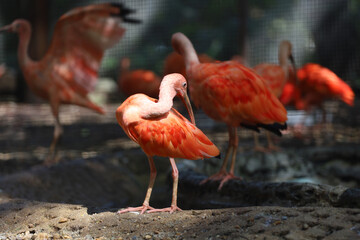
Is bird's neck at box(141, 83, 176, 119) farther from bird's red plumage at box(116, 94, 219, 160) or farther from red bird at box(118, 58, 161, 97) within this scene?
red bird at box(118, 58, 161, 97)

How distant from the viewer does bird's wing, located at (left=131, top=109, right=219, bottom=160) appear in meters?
2.48

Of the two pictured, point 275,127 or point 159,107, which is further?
point 275,127

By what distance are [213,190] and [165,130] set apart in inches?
32.6

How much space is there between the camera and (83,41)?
4832 mm

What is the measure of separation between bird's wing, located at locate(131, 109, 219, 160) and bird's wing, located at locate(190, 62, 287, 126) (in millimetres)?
723

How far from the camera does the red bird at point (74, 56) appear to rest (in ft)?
15.1

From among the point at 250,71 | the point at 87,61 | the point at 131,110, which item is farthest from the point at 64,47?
the point at 131,110

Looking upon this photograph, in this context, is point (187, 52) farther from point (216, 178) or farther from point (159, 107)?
point (159, 107)

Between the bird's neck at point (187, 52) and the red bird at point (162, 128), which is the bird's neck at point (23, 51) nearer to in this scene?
the bird's neck at point (187, 52)

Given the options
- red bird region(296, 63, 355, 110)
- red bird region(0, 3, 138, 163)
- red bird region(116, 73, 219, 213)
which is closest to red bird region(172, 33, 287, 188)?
red bird region(116, 73, 219, 213)

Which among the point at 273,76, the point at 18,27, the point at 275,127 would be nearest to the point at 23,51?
the point at 18,27

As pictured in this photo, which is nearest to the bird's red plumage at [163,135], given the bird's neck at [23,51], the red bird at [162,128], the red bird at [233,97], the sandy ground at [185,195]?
the red bird at [162,128]

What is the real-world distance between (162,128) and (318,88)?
411cm

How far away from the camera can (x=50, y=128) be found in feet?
22.8
